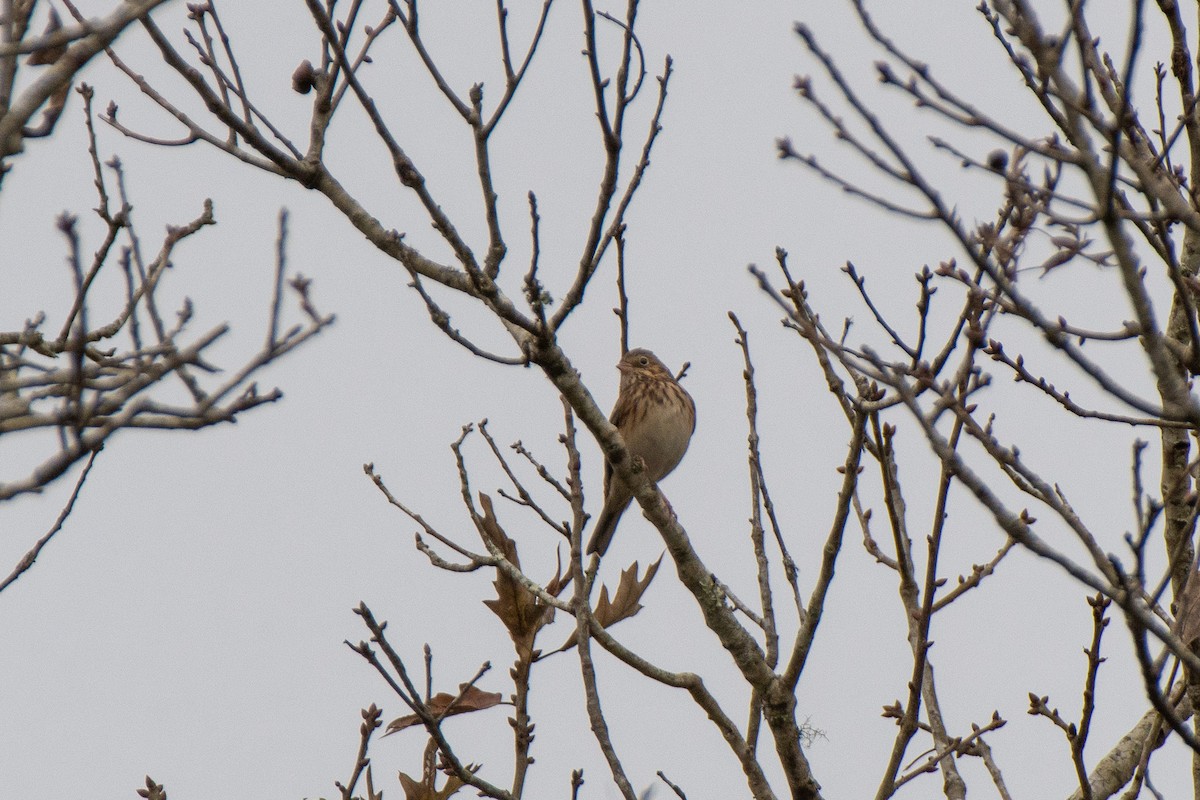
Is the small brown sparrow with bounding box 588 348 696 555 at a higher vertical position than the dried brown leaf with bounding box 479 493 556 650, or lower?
higher

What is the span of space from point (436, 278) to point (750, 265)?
1036 mm

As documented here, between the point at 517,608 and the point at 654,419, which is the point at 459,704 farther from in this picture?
the point at 654,419

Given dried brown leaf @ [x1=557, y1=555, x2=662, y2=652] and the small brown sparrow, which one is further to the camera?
the small brown sparrow

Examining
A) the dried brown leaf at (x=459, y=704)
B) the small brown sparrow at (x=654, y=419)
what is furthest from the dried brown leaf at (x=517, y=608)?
the small brown sparrow at (x=654, y=419)

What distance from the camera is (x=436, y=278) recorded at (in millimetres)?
4062

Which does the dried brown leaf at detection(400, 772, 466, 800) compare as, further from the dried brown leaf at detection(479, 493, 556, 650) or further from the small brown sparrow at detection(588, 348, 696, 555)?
the small brown sparrow at detection(588, 348, 696, 555)

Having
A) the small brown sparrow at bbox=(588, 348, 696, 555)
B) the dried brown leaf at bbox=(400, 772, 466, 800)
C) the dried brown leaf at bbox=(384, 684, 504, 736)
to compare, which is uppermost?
the small brown sparrow at bbox=(588, 348, 696, 555)

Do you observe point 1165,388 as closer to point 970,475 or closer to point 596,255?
point 970,475

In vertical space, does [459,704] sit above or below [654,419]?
below

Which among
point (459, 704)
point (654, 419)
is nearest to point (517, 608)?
point (459, 704)

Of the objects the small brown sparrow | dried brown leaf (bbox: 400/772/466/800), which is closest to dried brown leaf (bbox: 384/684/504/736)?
dried brown leaf (bbox: 400/772/466/800)

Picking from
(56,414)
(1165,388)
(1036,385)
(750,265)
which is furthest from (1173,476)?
(56,414)

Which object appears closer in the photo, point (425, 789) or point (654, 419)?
point (425, 789)

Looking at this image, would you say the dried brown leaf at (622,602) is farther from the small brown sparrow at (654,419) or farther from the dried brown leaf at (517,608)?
the small brown sparrow at (654,419)
